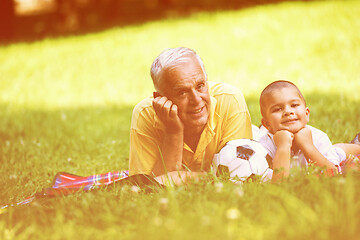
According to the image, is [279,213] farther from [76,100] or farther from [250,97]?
[76,100]

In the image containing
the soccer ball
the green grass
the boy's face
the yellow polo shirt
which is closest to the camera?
the green grass

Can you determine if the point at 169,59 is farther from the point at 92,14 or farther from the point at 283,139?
the point at 92,14

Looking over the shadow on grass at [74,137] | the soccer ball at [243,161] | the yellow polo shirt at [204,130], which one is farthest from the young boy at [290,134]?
the shadow on grass at [74,137]

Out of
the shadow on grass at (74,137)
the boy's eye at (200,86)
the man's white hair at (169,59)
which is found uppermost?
the man's white hair at (169,59)

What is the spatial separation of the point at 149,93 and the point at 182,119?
4.95 metres

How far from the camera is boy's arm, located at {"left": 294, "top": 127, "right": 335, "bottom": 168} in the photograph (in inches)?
138


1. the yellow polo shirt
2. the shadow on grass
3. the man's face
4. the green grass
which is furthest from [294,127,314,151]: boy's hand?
the shadow on grass

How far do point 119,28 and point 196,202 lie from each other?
1220 centimetres

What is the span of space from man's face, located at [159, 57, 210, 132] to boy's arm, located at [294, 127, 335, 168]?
0.78 meters

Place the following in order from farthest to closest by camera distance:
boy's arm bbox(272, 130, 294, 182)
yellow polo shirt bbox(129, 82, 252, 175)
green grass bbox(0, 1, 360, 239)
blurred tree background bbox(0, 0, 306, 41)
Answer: blurred tree background bbox(0, 0, 306, 41) → yellow polo shirt bbox(129, 82, 252, 175) → boy's arm bbox(272, 130, 294, 182) → green grass bbox(0, 1, 360, 239)

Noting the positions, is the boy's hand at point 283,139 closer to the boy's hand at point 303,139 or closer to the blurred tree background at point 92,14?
the boy's hand at point 303,139

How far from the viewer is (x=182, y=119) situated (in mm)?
3730

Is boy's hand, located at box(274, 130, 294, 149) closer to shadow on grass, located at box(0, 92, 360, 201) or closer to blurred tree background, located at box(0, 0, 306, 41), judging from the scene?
shadow on grass, located at box(0, 92, 360, 201)

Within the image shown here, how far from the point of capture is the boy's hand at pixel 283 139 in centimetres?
351
